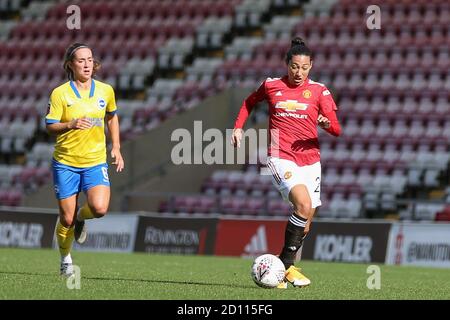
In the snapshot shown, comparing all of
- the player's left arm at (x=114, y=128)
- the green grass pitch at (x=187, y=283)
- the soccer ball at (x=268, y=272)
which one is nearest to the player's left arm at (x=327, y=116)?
the soccer ball at (x=268, y=272)

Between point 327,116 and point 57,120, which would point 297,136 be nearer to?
point 327,116

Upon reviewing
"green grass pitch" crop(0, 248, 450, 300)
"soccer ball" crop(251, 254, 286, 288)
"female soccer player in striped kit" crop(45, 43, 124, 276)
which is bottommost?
"green grass pitch" crop(0, 248, 450, 300)

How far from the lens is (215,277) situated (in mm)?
12688

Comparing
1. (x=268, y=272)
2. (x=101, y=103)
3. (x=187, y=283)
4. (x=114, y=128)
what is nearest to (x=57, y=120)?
(x=101, y=103)

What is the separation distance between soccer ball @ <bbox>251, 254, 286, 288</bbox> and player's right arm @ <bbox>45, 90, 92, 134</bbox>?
211cm

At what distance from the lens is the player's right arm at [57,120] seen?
34.8 feet

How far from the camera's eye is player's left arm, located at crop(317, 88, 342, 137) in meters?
10.7

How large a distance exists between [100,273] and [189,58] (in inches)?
711

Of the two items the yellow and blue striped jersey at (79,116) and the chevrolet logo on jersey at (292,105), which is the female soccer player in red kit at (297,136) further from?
the yellow and blue striped jersey at (79,116)

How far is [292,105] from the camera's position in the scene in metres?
10.8

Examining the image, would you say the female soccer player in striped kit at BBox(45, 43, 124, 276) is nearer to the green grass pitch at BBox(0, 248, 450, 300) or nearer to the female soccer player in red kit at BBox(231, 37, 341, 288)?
the green grass pitch at BBox(0, 248, 450, 300)

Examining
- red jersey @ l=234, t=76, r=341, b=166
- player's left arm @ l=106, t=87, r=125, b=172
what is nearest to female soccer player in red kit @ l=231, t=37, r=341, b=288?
red jersey @ l=234, t=76, r=341, b=166

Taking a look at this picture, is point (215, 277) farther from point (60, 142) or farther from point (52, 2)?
point (52, 2)
